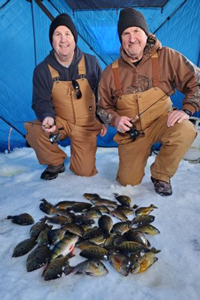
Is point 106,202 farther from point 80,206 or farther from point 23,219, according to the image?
point 23,219

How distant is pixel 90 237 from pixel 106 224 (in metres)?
0.19

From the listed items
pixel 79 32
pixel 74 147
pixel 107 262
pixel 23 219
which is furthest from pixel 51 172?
pixel 79 32

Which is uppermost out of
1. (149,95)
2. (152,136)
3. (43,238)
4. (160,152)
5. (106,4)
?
(106,4)

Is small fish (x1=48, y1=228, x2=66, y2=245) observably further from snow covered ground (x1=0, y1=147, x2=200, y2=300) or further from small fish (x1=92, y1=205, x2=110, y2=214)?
small fish (x1=92, y1=205, x2=110, y2=214)

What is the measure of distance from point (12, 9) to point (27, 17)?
21 centimetres

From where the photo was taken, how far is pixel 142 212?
2271 millimetres

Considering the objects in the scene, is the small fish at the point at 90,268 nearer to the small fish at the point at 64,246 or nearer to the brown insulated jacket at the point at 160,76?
the small fish at the point at 64,246

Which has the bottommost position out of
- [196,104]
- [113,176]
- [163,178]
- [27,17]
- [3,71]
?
[113,176]

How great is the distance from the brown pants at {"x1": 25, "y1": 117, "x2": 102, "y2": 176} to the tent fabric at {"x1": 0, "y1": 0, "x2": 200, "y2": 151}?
1.13m

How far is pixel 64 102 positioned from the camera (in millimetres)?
2986

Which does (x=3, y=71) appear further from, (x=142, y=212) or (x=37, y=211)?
(x=142, y=212)

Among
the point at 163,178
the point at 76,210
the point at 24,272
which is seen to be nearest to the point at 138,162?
the point at 163,178

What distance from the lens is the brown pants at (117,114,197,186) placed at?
2.49 metres

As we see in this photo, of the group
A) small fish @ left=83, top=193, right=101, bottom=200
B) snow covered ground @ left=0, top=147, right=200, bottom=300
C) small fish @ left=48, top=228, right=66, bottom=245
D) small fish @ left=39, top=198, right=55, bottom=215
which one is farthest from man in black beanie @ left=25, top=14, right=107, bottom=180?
small fish @ left=48, top=228, right=66, bottom=245
